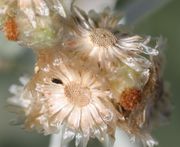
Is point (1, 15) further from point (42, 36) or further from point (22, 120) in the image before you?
point (22, 120)

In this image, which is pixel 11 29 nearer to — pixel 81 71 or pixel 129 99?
pixel 81 71

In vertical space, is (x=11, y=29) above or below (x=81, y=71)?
above

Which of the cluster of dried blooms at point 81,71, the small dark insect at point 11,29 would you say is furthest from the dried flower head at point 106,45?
the small dark insect at point 11,29

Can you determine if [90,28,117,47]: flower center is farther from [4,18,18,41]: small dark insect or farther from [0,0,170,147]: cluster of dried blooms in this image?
[4,18,18,41]: small dark insect

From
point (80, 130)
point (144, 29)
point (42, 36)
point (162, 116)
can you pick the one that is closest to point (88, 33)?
point (42, 36)

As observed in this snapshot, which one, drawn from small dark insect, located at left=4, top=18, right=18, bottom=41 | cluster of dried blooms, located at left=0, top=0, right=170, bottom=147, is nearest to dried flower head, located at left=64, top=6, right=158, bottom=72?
cluster of dried blooms, located at left=0, top=0, right=170, bottom=147

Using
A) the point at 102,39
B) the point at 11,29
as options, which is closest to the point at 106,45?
the point at 102,39
